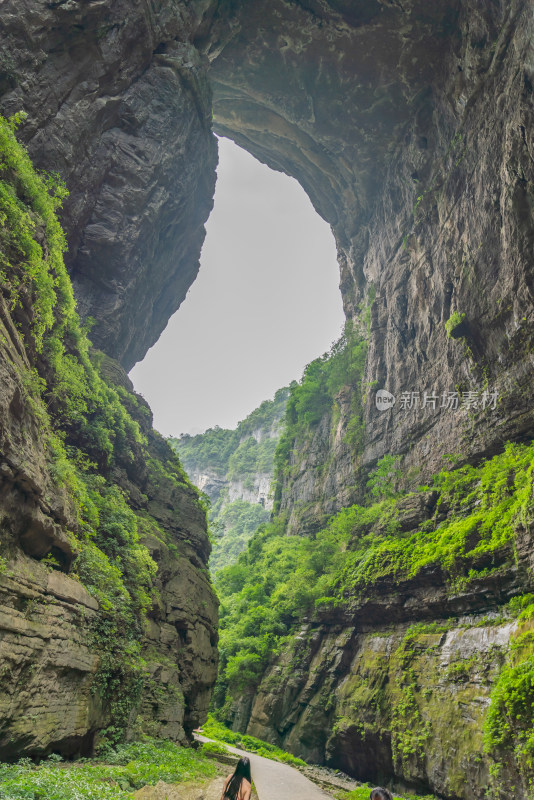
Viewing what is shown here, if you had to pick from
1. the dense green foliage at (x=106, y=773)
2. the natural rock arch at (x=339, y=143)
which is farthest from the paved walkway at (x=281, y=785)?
the natural rock arch at (x=339, y=143)

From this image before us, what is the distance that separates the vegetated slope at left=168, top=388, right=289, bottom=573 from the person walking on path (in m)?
56.3

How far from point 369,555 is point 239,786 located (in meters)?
13.0

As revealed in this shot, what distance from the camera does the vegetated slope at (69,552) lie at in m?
6.05

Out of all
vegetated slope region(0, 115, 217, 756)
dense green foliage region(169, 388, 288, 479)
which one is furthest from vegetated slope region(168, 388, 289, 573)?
vegetated slope region(0, 115, 217, 756)

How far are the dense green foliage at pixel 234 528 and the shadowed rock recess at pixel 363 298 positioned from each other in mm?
38290

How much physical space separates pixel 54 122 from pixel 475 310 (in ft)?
51.5

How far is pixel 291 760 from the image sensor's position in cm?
1412

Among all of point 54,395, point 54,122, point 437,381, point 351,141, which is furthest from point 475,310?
point 351,141

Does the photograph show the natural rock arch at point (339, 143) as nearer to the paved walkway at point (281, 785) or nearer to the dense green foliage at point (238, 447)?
the paved walkway at point (281, 785)

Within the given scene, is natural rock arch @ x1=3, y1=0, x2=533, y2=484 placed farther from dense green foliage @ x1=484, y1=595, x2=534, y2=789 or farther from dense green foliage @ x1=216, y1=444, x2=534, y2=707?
dense green foliage @ x1=484, y1=595, x2=534, y2=789

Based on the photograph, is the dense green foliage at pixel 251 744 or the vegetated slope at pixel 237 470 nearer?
the dense green foliage at pixel 251 744

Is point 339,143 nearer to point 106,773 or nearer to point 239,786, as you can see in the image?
point 239,786

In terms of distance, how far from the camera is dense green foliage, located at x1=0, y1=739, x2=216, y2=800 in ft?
A: 14.3

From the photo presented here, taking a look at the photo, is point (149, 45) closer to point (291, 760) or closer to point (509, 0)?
point (509, 0)
